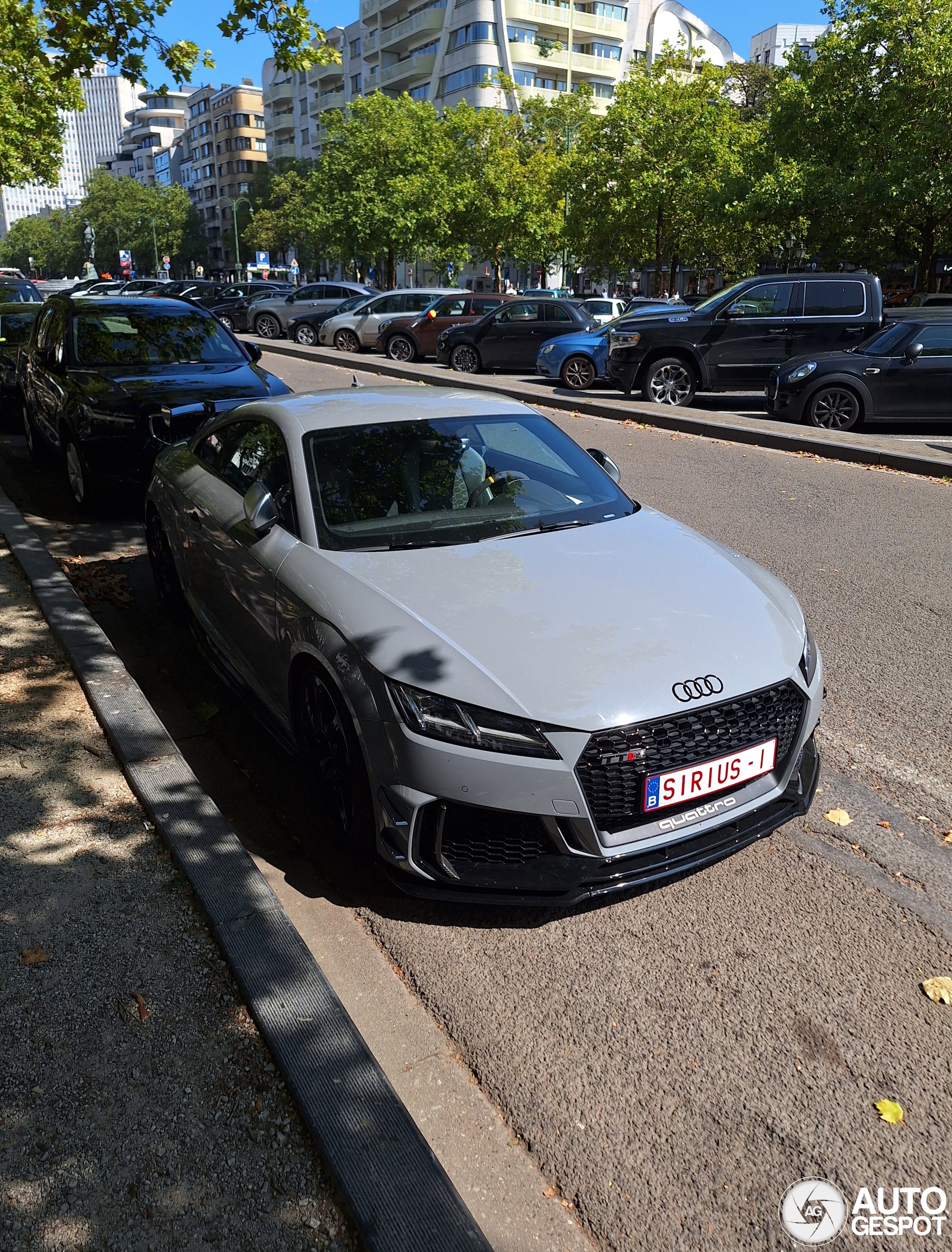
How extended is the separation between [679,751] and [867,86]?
29242 mm

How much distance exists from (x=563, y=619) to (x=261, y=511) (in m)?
1.47

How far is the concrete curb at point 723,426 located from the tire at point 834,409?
0.53 m

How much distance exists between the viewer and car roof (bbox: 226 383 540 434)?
4426 millimetres

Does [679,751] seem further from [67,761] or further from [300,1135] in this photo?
[67,761]

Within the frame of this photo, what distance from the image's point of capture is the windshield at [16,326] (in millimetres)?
13609

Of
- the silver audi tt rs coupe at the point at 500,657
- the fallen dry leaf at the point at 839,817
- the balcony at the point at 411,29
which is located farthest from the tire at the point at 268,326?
the balcony at the point at 411,29

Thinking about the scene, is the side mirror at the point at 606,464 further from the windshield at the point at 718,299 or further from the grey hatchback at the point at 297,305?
the grey hatchback at the point at 297,305

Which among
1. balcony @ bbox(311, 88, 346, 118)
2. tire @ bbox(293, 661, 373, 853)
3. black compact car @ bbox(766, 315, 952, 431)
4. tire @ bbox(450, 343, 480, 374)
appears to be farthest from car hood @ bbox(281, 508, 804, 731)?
balcony @ bbox(311, 88, 346, 118)

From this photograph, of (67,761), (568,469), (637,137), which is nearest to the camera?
(67,761)

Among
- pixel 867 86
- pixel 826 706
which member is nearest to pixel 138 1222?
pixel 826 706

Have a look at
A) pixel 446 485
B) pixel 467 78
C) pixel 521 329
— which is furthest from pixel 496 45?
pixel 446 485

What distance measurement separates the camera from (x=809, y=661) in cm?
349

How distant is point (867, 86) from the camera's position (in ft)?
86.3

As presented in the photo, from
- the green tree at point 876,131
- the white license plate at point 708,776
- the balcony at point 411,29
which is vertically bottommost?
the white license plate at point 708,776
